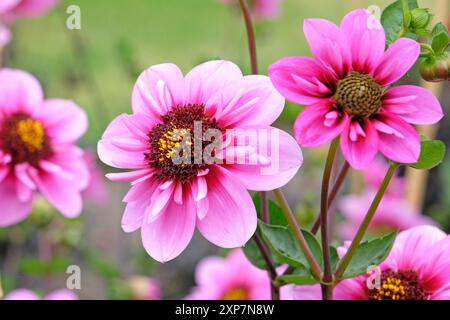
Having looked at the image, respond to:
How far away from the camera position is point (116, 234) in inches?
49.3

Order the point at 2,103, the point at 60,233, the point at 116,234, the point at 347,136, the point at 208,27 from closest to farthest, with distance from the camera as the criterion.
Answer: the point at 347,136 < the point at 2,103 < the point at 60,233 < the point at 116,234 < the point at 208,27

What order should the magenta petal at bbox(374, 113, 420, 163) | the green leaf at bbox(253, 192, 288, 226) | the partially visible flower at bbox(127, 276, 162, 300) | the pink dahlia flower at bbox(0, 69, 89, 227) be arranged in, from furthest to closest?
the partially visible flower at bbox(127, 276, 162, 300)
the pink dahlia flower at bbox(0, 69, 89, 227)
the green leaf at bbox(253, 192, 288, 226)
the magenta petal at bbox(374, 113, 420, 163)

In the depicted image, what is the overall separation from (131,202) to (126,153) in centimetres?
2

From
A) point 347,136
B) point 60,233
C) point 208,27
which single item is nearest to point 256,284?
point 60,233

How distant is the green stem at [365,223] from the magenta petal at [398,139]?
0.02 meters

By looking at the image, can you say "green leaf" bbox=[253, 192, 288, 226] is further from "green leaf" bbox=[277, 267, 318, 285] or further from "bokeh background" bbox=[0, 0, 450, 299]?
"bokeh background" bbox=[0, 0, 450, 299]

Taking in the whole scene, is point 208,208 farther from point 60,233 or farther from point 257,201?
point 60,233

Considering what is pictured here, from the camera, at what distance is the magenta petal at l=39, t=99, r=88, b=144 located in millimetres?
572

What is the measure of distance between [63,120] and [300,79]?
307 mm

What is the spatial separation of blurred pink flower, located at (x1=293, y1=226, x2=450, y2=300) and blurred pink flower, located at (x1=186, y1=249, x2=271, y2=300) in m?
0.22

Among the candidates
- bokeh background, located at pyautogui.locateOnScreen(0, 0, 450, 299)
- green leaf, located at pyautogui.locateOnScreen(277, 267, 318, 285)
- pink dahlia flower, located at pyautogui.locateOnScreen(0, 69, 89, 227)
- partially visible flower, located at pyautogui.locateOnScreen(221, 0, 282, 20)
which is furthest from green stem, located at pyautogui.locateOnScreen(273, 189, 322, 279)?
partially visible flower, located at pyautogui.locateOnScreen(221, 0, 282, 20)

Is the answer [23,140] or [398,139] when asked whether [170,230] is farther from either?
[23,140]

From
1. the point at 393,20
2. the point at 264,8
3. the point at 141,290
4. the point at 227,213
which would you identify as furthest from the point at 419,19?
the point at 264,8

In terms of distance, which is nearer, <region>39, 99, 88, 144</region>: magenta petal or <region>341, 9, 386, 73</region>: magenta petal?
<region>341, 9, 386, 73</region>: magenta petal
